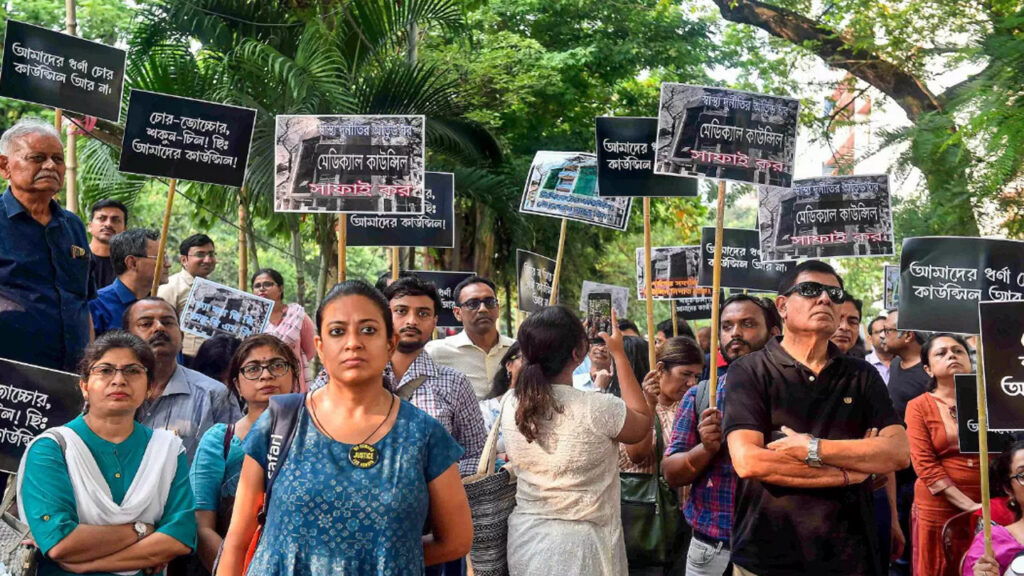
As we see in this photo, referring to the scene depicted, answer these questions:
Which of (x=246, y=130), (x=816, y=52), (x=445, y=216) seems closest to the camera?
(x=246, y=130)

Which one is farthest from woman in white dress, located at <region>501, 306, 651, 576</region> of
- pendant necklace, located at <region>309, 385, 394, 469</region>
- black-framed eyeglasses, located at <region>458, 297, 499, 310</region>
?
black-framed eyeglasses, located at <region>458, 297, 499, 310</region>

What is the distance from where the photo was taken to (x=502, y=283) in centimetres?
2305

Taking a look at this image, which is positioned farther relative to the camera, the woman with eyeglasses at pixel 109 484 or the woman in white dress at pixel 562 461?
the woman in white dress at pixel 562 461

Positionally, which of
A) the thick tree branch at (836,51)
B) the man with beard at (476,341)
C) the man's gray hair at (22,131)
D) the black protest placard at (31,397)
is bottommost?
the black protest placard at (31,397)

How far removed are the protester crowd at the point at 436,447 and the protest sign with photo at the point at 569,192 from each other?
2417 millimetres

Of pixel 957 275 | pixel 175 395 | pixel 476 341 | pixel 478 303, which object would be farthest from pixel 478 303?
pixel 957 275

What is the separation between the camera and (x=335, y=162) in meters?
7.98

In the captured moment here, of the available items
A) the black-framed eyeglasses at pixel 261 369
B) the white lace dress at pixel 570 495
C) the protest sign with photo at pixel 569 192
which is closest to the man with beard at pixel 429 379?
the white lace dress at pixel 570 495

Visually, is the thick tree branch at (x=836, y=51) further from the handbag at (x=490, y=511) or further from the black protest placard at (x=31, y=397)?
the black protest placard at (x=31, y=397)

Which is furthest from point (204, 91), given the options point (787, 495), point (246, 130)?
point (787, 495)

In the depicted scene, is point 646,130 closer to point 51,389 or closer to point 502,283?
point 51,389

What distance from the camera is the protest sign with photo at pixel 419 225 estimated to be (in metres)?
9.80

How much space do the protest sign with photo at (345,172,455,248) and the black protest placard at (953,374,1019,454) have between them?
427cm

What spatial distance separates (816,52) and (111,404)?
14.0m
